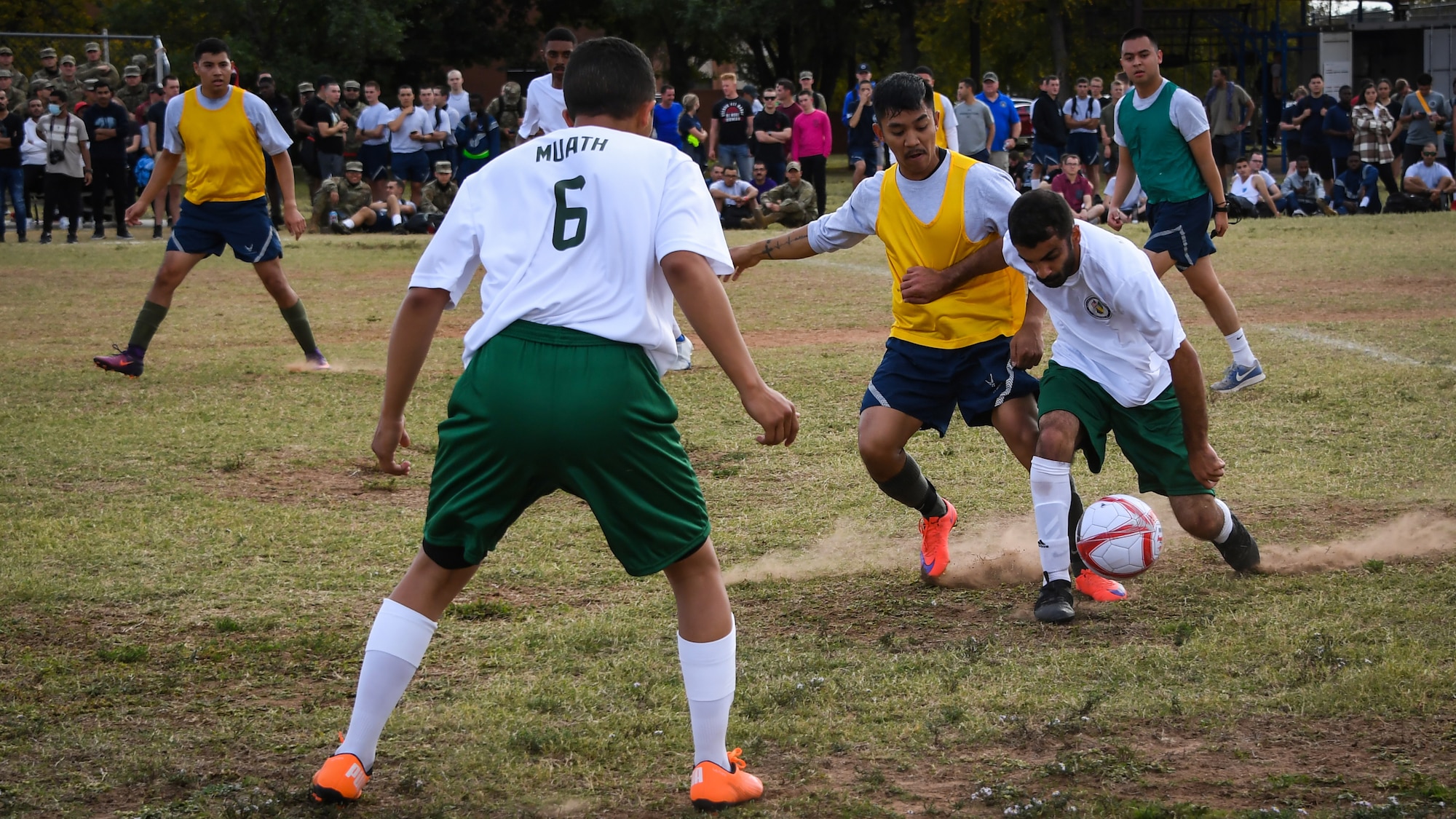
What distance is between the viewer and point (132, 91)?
22.0 metres

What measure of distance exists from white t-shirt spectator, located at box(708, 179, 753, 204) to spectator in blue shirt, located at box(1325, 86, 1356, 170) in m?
9.51

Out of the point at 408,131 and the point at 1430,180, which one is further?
the point at 1430,180

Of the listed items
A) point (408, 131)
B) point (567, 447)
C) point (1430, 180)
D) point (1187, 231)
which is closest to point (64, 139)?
point (408, 131)

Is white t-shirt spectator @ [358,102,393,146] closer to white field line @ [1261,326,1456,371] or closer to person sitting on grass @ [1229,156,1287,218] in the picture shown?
person sitting on grass @ [1229,156,1287,218]

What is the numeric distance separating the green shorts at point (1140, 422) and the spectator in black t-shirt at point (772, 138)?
1638 cm

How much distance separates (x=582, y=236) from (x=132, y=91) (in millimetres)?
21390

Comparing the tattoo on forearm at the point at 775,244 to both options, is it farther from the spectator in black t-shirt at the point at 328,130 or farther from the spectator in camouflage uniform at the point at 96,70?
the spectator in camouflage uniform at the point at 96,70

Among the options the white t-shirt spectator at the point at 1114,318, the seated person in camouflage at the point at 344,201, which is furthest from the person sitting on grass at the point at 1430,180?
the white t-shirt spectator at the point at 1114,318

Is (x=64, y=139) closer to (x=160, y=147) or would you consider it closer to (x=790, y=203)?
(x=160, y=147)

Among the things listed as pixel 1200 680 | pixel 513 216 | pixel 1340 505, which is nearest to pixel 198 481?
pixel 513 216

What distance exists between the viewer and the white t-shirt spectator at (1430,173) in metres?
20.5

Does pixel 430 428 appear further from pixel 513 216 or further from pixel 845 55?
pixel 845 55

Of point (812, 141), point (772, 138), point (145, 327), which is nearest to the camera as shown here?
point (145, 327)

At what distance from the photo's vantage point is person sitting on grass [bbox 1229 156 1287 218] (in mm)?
20672
